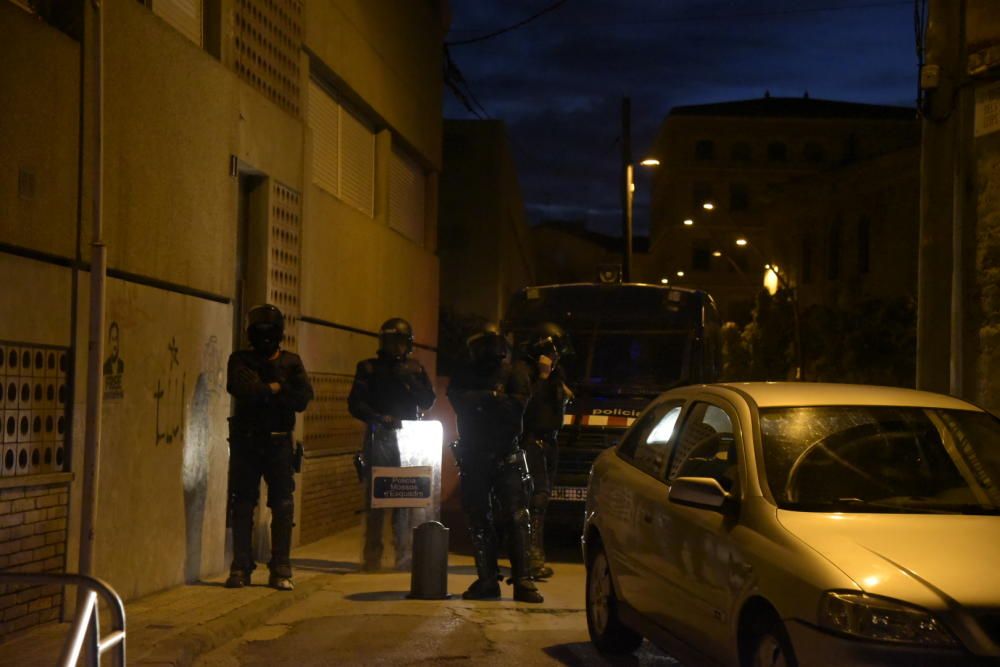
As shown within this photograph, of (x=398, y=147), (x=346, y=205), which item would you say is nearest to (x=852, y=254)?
(x=398, y=147)

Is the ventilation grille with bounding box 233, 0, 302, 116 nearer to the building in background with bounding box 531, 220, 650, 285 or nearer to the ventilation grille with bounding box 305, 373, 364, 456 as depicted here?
the ventilation grille with bounding box 305, 373, 364, 456

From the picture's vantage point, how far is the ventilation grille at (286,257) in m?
13.0

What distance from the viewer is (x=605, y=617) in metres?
8.13

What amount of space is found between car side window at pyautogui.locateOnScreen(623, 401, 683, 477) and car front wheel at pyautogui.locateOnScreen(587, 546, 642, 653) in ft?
2.15

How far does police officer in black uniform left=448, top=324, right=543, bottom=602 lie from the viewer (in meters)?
10.3

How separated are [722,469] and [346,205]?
32.3 ft

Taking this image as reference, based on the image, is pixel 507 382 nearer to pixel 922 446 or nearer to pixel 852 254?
pixel 922 446

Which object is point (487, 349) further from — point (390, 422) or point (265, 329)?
point (265, 329)

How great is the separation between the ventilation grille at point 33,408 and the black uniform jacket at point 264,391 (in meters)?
1.76

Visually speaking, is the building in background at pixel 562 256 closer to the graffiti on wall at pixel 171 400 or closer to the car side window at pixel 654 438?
the graffiti on wall at pixel 171 400

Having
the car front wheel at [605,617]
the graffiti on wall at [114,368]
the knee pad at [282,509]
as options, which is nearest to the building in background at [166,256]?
the graffiti on wall at [114,368]

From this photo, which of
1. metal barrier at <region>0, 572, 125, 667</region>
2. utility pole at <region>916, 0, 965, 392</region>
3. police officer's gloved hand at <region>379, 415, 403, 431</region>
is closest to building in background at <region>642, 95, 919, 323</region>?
utility pole at <region>916, 0, 965, 392</region>

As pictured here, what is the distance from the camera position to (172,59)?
399 inches

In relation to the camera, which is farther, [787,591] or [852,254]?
[852,254]
